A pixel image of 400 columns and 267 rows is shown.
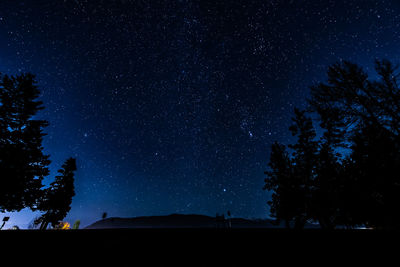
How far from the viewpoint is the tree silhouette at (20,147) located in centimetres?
1650

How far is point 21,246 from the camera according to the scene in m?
3.91

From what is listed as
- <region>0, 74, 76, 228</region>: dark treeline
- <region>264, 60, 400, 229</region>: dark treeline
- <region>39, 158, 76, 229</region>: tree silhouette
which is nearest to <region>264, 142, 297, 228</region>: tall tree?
<region>264, 60, 400, 229</region>: dark treeline

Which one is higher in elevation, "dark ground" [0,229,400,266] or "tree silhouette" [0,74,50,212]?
"tree silhouette" [0,74,50,212]

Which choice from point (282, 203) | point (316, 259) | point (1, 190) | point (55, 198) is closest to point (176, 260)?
point (316, 259)

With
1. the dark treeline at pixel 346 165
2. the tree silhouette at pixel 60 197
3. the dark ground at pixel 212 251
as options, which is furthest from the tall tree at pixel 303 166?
the tree silhouette at pixel 60 197

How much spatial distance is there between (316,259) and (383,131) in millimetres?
9240

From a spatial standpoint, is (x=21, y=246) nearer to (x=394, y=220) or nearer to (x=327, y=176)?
(x=327, y=176)

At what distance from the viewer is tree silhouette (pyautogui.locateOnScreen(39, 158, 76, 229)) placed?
3098 centimetres

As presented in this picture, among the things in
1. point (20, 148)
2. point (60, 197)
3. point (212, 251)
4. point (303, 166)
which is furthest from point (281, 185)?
point (60, 197)

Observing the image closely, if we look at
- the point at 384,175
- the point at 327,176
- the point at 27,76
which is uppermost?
the point at 27,76

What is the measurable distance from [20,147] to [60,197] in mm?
19446

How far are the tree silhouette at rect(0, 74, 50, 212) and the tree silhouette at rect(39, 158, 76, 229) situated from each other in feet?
52.4

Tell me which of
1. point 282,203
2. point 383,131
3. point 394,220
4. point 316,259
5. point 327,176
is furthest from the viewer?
point 282,203

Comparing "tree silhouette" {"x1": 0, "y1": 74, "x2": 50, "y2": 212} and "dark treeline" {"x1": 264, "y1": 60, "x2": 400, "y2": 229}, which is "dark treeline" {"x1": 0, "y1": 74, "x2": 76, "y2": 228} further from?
"dark treeline" {"x1": 264, "y1": 60, "x2": 400, "y2": 229}
